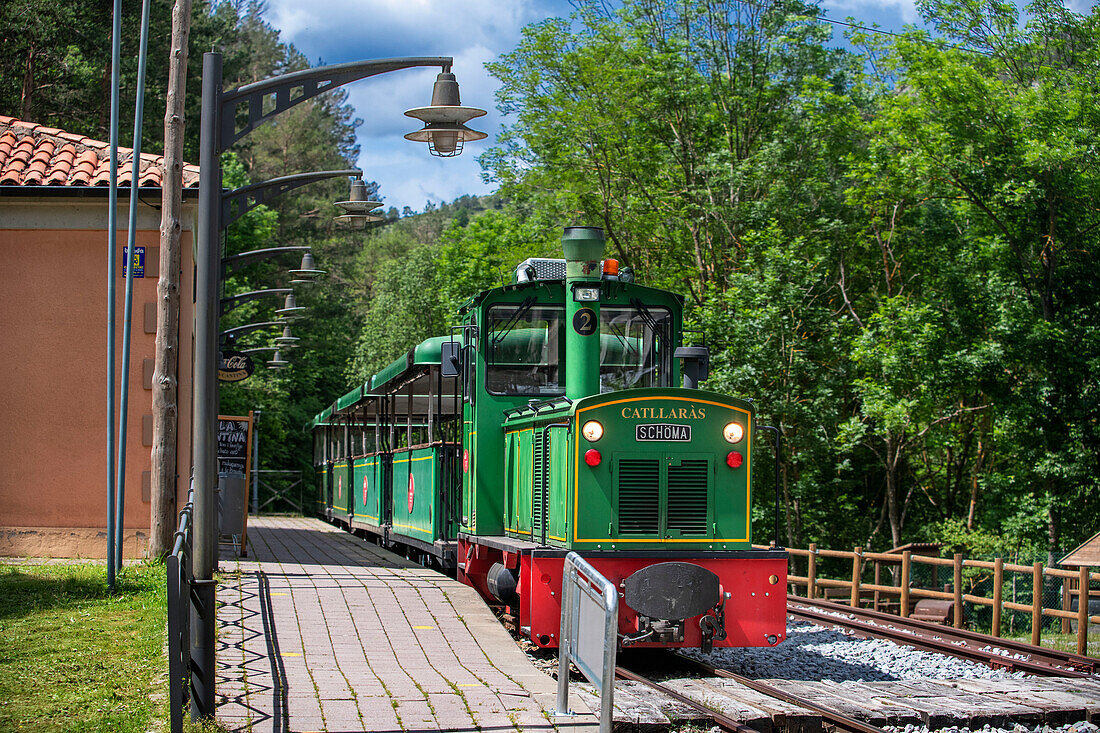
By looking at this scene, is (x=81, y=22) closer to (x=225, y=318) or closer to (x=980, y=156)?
(x=225, y=318)

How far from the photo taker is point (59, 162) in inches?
653

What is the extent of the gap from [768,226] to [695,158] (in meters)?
3.94

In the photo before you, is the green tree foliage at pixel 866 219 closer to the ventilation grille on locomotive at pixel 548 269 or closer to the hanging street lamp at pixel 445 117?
the ventilation grille on locomotive at pixel 548 269

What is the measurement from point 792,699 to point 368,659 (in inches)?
130

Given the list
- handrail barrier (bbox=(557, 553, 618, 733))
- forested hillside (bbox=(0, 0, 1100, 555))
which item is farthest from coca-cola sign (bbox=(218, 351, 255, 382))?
forested hillside (bbox=(0, 0, 1100, 555))

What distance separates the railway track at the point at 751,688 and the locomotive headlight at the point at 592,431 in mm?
2013

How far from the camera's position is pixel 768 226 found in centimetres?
2817

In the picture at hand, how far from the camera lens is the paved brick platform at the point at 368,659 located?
6.86m

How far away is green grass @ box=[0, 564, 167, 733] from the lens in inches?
268

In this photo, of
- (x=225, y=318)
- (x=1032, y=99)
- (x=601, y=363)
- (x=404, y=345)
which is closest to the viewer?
(x=601, y=363)

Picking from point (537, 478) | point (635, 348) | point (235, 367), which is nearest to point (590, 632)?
point (537, 478)

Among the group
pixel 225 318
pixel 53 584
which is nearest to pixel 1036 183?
pixel 53 584

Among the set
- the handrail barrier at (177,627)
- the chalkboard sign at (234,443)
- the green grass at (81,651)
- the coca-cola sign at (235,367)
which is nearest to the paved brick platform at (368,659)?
the green grass at (81,651)

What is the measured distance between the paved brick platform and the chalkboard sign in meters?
4.09
